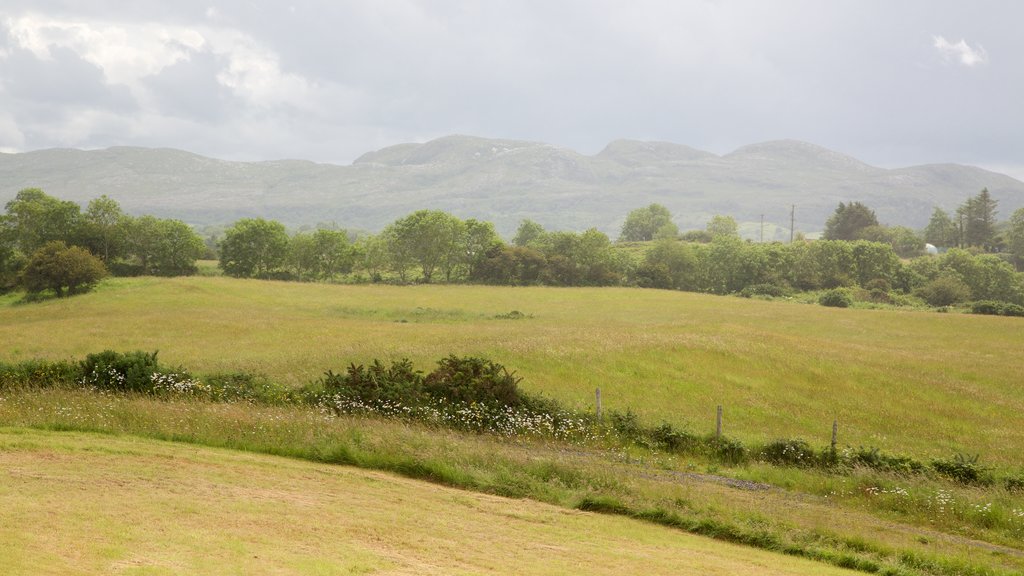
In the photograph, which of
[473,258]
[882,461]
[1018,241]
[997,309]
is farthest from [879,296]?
[882,461]

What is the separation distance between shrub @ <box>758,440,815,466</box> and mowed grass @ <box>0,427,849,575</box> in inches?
379

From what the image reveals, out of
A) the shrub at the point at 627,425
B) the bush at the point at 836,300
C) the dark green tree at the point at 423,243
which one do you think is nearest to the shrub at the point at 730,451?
the shrub at the point at 627,425

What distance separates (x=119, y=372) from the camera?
21.1m

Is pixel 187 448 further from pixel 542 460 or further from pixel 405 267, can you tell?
pixel 405 267

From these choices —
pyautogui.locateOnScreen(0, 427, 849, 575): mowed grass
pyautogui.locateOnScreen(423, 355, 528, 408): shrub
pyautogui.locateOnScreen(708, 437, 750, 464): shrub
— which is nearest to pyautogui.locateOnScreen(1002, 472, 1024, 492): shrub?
pyautogui.locateOnScreen(708, 437, 750, 464): shrub

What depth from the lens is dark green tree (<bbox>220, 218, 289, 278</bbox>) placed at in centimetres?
10981

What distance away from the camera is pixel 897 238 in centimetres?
19000

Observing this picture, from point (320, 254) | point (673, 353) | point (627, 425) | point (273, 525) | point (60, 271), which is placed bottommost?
point (627, 425)

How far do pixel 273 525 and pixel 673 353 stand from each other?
109 feet

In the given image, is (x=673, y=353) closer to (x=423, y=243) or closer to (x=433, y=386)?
(x=433, y=386)

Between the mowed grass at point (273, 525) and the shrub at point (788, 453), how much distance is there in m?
9.64

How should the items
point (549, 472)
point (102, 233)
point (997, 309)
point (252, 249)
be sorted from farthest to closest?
point (252, 249) < point (102, 233) < point (997, 309) < point (549, 472)

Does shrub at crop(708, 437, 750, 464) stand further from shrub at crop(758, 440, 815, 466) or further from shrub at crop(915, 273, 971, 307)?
shrub at crop(915, 273, 971, 307)

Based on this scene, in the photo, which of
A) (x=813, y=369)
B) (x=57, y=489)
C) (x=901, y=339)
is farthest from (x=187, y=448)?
(x=901, y=339)
